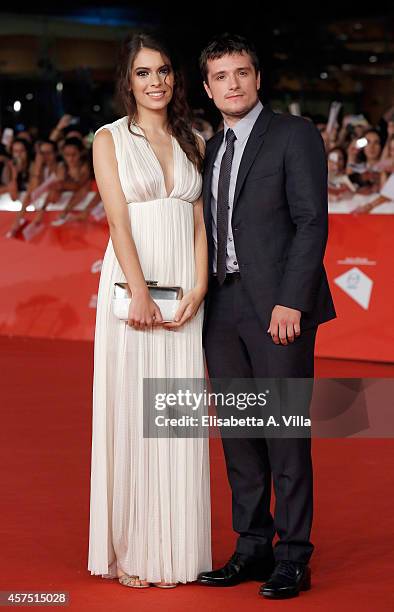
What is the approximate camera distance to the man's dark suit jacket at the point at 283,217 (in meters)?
4.32

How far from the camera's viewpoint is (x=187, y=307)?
443cm

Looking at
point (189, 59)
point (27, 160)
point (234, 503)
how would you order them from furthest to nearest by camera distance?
1. point (189, 59)
2. point (27, 160)
3. point (234, 503)

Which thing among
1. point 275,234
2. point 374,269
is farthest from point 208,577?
point 374,269

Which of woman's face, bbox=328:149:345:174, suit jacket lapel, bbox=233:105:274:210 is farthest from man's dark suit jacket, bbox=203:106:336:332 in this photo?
woman's face, bbox=328:149:345:174

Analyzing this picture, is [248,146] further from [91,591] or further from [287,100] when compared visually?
[287,100]

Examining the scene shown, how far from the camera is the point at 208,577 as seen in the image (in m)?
4.47

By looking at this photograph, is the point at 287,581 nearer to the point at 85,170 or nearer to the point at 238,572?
the point at 238,572

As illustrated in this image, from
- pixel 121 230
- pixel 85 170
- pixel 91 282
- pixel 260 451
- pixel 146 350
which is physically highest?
pixel 85 170

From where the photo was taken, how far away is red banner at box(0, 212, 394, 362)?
30.4 ft

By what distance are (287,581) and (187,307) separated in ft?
3.25

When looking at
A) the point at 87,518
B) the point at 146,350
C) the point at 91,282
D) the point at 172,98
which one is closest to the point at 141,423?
the point at 146,350

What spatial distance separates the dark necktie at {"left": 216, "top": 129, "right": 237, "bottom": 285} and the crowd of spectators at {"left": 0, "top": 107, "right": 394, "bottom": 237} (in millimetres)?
5217

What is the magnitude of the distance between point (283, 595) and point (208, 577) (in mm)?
295

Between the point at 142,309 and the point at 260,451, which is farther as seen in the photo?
the point at 260,451
